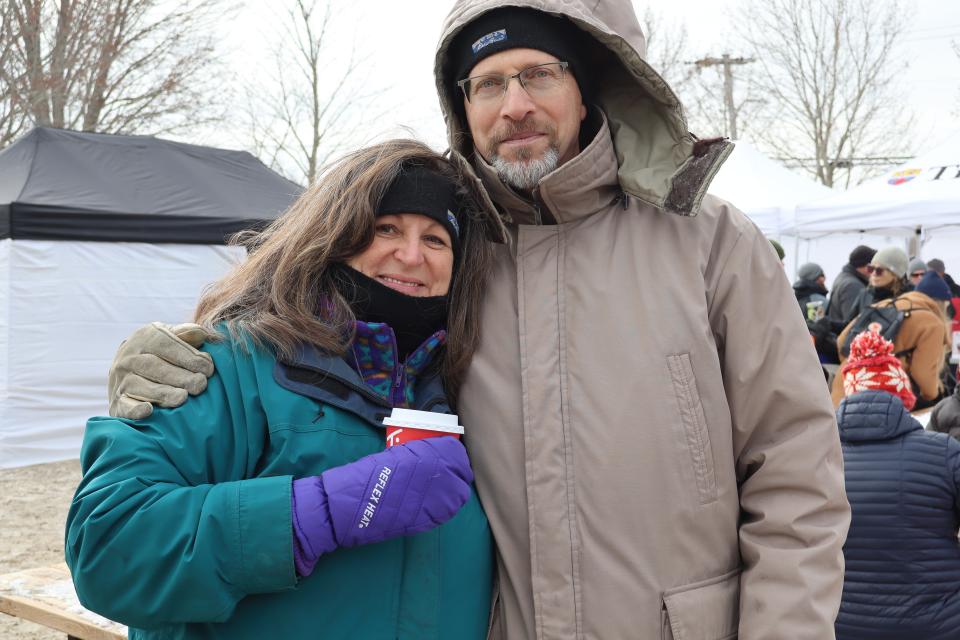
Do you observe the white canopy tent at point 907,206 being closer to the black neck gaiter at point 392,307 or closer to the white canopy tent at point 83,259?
the white canopy tent at point 83,259

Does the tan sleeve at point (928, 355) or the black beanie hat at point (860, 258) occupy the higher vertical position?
the black beanie hat at point (860, 258)

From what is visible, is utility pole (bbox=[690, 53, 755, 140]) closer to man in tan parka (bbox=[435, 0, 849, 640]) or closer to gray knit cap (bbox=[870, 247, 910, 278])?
gray knit cap (bbox=[870, 247, 910, 278])

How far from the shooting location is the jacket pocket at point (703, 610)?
1.77 metres

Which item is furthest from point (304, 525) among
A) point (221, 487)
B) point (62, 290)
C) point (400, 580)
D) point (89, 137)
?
point (89, 137)

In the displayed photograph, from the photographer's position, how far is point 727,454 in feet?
6.09

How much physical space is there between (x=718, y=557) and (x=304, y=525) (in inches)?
36.3

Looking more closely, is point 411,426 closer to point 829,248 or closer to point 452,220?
point 452,220

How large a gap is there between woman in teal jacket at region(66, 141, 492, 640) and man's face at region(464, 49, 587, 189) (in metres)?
0.14

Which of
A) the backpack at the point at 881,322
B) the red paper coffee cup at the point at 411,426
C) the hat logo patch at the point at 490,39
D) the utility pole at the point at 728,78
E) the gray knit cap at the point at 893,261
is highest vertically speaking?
the utility pole at the point at 728,78

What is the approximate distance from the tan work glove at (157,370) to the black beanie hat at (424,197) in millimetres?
528

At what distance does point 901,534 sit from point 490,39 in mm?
2488

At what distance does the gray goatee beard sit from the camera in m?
2.04

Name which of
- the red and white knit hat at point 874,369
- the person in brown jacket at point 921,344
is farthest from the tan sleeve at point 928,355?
the red and white knit hat at point 874,369

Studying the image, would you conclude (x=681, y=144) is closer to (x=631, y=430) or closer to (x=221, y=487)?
(x=631, y=430)
